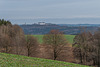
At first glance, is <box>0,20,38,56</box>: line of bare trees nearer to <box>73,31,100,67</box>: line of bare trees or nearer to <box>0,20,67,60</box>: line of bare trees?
<box>0,20,67,60</box>: line of bare trees

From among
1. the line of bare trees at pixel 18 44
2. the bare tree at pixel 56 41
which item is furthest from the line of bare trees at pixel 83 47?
the line of bare trees at pixel 18 44

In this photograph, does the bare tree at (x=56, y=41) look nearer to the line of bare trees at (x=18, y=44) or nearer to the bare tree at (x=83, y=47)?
the bare tree at (x=83, y=47)

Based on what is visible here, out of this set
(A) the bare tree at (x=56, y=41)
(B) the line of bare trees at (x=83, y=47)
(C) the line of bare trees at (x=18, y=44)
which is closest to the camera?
(B) the line of bare trees at (x=83, y=47)

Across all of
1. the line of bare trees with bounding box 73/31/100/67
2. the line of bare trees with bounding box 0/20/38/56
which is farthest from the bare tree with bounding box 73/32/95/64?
the line of bare trees with bounding box 0/20/38/56

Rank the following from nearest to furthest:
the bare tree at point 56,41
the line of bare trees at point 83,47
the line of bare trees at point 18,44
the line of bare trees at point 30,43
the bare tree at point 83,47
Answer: the line of bare trees at point 83,47
the bare tree at point 83,47
the bare tree at point 56,41
the line of bare trees at point 30,43
the line of bare trees at point 18,44

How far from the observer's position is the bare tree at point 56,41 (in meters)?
46.9

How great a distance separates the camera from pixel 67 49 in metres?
48.0

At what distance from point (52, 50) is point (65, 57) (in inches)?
184

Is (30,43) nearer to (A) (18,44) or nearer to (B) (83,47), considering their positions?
(A) (18,44)

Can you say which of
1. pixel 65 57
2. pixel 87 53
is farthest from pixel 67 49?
pixel 87 53

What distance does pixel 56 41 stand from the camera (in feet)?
155

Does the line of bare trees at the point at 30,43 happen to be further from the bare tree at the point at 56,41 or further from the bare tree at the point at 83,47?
the bare tree at the point at 83,47

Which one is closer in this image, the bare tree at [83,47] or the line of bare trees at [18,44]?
the bare tree at [83,47]

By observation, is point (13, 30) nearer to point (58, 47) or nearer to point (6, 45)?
point (6, 45)
